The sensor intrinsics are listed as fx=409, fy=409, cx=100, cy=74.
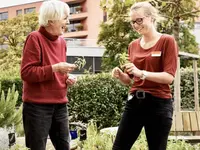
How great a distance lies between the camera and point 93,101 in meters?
7.43

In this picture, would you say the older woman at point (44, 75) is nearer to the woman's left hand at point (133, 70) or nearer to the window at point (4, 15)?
the woman's left hand at point (133, 70)

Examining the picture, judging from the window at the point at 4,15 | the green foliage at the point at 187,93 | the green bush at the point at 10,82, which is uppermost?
the window at the point at 4,15

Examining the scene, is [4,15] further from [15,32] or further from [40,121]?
[40,121]

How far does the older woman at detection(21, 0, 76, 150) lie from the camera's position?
2.50 meters

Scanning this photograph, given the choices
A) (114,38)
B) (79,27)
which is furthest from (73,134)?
(79,27)

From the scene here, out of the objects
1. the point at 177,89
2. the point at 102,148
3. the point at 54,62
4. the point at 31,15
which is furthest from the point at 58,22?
the point at 31,15

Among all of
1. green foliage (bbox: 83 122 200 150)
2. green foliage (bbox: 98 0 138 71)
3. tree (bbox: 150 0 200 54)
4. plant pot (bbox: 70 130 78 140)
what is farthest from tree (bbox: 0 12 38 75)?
green foliage (bbox: 83 122 200 150)

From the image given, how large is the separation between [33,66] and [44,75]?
0.09 meters

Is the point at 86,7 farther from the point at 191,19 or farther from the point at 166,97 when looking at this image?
the point at 166,97

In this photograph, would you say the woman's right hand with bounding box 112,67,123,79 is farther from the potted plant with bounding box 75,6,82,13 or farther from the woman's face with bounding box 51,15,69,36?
the potted plant with bounding box 75,6,82,13

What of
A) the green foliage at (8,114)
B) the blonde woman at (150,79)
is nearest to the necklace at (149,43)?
the blonde woman at (150,79)

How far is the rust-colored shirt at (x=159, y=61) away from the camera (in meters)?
2.50

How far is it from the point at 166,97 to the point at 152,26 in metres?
0.47

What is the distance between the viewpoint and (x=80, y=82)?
295 inches
